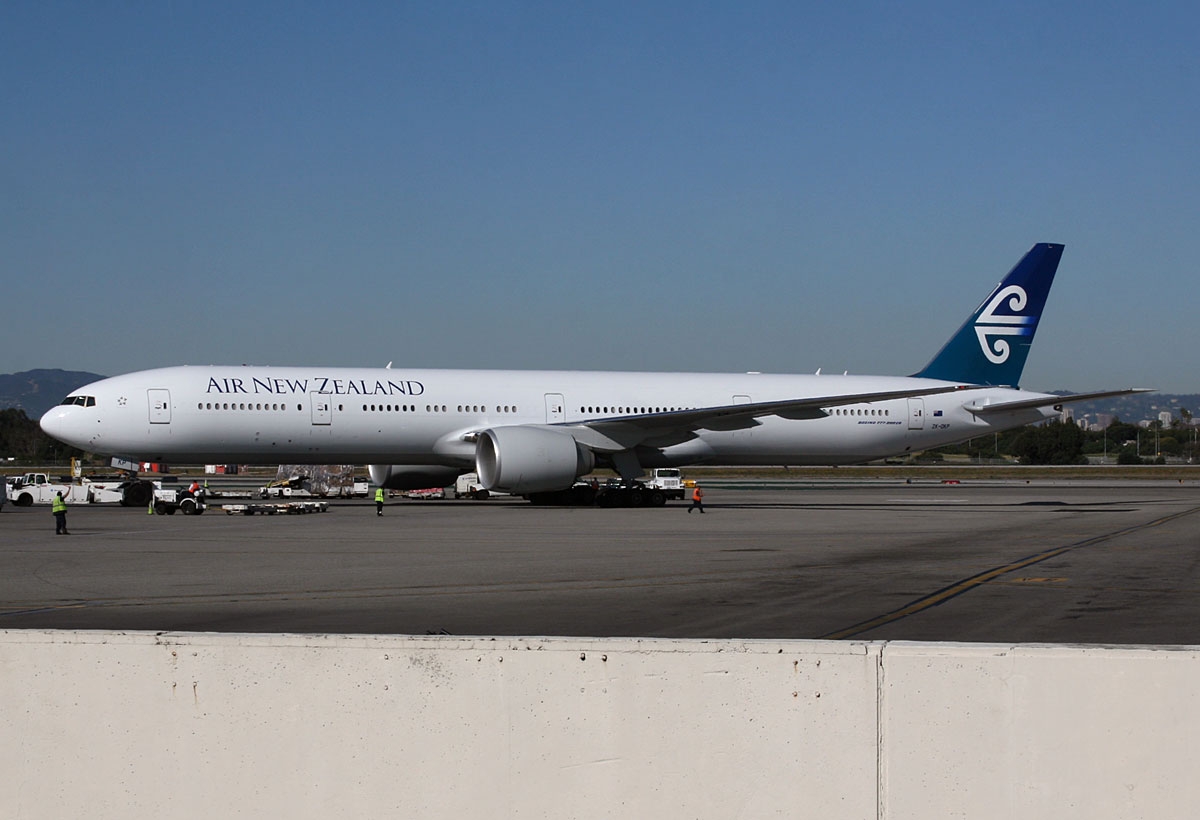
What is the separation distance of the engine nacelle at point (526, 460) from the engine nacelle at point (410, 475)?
4830 millimetres

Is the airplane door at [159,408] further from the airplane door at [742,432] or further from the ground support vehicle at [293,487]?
the ground support vehicle at [293,487]

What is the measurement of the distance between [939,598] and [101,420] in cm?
2656

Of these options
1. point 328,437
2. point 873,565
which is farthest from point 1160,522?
point 328,437

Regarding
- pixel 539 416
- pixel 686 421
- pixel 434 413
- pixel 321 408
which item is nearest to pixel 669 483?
pixel 539 416

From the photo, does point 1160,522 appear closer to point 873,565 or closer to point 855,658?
point 873,565

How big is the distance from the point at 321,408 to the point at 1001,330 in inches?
941

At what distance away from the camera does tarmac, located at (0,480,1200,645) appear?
11938 mm

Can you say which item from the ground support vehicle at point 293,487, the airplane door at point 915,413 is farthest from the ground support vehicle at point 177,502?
the airplane door at point 915,413

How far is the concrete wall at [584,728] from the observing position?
5258mm

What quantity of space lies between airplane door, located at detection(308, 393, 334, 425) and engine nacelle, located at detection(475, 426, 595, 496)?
4342 mm

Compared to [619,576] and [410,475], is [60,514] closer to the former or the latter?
[619,576]

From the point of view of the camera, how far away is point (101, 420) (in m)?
34.0

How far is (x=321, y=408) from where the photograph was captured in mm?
34781

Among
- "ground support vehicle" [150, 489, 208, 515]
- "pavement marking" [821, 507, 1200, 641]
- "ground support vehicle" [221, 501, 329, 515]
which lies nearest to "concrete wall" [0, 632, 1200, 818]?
"pavement marking" [821, 507, 1200, 641]
